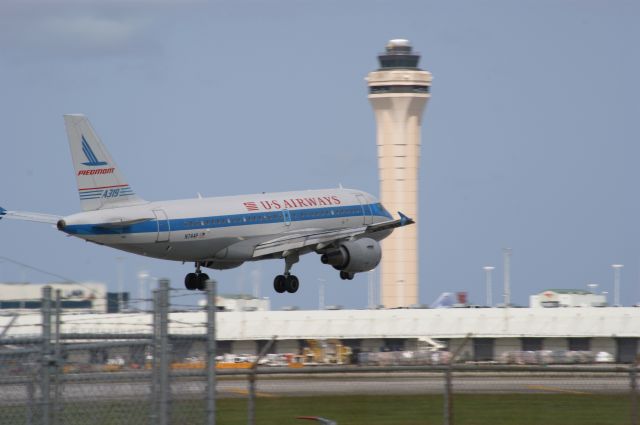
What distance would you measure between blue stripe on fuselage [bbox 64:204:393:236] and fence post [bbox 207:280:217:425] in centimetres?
3681

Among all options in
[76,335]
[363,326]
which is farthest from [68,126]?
[363,326]

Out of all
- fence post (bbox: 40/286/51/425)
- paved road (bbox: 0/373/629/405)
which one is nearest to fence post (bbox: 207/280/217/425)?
paved road (bbox: 0/373/629/405)

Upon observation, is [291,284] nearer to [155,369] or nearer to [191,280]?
[191,280]

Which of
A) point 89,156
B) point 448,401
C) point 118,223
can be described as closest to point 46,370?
point 448,401

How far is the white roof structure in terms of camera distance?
111062 millimetres

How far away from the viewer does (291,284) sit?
69500 millimetres

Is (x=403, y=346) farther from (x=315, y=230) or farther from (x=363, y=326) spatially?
(x=315, y=230)

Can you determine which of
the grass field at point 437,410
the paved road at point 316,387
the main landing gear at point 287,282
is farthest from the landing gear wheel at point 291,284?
the grass field at point 437,410

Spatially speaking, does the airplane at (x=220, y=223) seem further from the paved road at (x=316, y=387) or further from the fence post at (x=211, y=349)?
the fence post at (x=211, y=349)

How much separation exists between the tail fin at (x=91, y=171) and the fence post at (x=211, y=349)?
3915 centimetres

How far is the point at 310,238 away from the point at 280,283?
305 centimetres

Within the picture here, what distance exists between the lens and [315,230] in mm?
69125

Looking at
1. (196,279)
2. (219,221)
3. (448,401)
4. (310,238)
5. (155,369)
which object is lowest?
(448,401)

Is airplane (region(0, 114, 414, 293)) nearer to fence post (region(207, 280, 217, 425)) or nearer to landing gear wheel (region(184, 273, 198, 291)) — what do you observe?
landing gear wheel (region(184, 273, 198, 291))
